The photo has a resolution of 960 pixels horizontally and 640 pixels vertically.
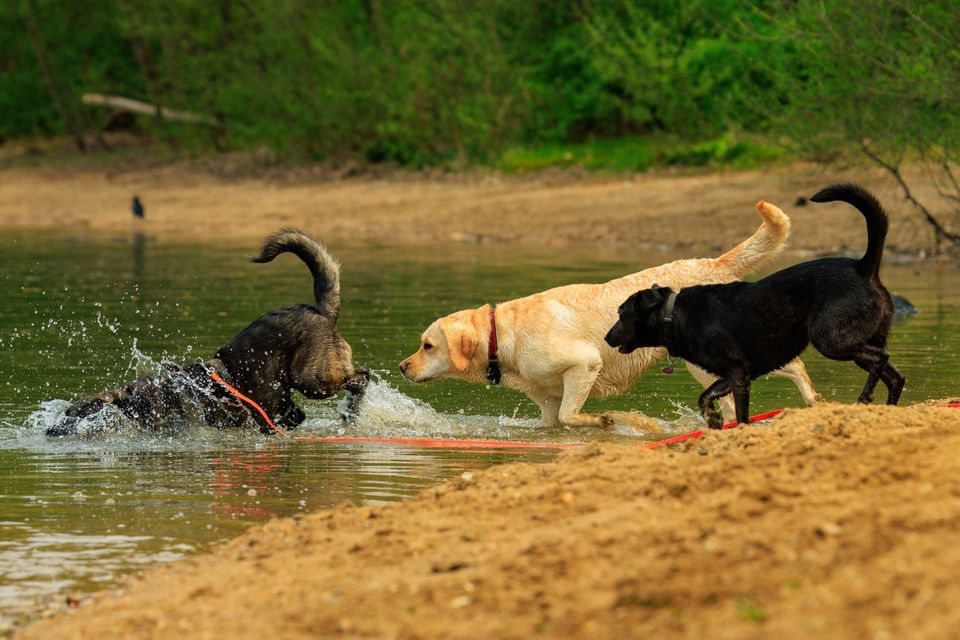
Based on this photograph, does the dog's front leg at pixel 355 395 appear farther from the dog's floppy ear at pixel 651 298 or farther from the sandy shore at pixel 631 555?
the sandy shore at pixel 631 555

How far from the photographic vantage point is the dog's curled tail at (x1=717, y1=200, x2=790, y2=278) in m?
9.09

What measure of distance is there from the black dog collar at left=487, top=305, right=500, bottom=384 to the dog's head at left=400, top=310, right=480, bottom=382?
10 cm

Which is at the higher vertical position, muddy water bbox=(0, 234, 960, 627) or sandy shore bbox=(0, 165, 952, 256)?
sandy shore bbox=(0, 165, 952, 256)

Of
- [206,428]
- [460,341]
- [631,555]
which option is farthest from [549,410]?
[631,555]

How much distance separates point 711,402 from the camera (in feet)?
28.0

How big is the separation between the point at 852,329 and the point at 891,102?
35.6 feet

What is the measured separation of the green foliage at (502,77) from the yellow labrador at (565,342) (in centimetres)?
789

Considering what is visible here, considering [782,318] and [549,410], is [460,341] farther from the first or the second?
[782,318]

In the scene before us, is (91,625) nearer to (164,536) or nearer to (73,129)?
(164,536)

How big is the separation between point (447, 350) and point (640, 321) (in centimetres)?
150

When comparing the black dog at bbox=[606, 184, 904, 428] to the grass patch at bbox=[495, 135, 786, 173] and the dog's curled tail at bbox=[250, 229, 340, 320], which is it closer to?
the dog's curled tail at bbox=[250, 229, 340, 320]

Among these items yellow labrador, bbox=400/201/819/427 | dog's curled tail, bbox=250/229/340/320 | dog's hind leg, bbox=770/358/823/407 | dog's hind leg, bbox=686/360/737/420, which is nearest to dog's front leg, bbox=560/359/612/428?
yellow labrador, bbox=400/201/819/427

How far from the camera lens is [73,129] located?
132ft

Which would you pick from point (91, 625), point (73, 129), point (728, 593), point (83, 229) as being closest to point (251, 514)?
point (91, 625)
